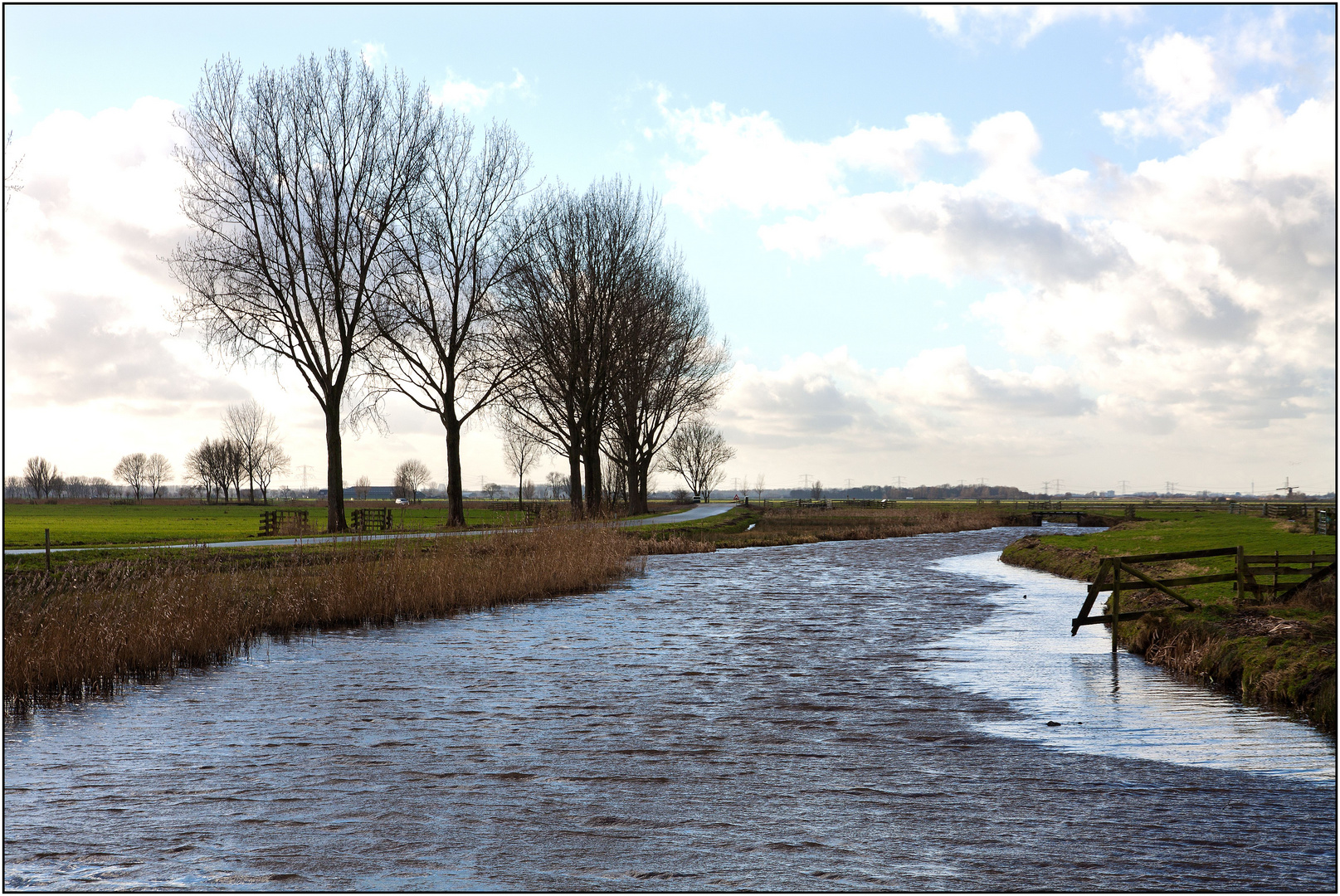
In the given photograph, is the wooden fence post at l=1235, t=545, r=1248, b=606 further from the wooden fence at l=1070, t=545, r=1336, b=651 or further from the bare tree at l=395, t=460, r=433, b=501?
the bare tree at l=395, t=460, r=433, b=501

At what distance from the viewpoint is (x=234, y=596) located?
732 inches

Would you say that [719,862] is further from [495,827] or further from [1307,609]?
[1307,609]

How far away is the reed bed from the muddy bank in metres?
14.4

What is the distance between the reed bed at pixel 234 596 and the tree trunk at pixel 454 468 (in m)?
16.1

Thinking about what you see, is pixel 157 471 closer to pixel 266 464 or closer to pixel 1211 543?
pixel 266 464

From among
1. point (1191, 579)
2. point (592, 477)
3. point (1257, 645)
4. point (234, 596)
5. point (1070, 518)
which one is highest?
point (592, 477)

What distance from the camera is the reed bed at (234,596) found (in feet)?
45.2

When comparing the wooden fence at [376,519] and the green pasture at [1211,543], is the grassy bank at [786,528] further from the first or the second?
the green pasture at [1211,543]

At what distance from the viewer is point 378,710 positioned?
40.7 ft

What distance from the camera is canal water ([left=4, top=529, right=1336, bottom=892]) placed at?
7363 mm

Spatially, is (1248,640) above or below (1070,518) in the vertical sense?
above

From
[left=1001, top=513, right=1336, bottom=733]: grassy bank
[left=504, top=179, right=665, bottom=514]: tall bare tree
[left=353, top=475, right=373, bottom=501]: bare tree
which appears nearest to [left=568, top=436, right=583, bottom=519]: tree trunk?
[left=504, top=179, right=665, bottom=514]: tall bare tree

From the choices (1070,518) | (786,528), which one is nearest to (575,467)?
(786,528)

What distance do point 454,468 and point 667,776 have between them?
37.4m
